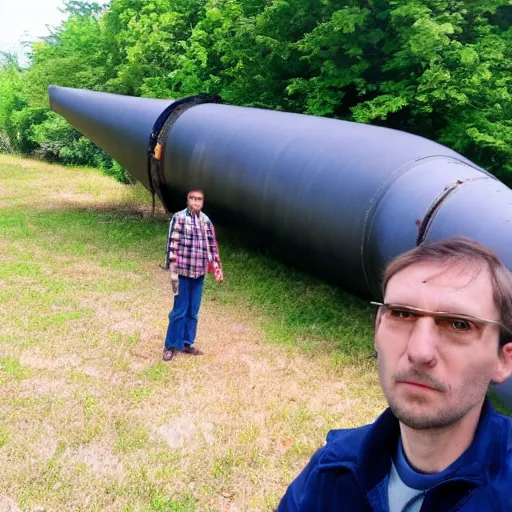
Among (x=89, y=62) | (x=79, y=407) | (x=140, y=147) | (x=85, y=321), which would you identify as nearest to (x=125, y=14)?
(x=89, y=62)

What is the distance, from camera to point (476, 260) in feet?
3.99

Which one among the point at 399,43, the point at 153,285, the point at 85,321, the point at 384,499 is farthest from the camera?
the point at 399,43

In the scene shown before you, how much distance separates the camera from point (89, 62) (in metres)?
21.9

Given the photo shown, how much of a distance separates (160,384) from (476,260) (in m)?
4.13

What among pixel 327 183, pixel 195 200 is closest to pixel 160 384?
pixel 195 200

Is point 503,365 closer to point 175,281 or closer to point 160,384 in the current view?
point 160,384

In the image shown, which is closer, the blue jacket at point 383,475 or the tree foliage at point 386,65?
the blue jacket at point 383,475

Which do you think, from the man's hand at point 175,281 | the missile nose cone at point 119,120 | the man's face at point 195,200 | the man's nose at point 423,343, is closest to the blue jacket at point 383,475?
the man's nose at point 423,343

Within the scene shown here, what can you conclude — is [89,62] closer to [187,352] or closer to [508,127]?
[508,127]

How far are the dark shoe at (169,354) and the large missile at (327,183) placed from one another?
1.82m

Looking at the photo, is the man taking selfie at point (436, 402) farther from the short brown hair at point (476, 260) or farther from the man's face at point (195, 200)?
the man's face at point (195, 200)

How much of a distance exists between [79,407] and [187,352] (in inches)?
52.3

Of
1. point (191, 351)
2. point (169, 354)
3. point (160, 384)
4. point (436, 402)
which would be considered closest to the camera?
point (436, 402)

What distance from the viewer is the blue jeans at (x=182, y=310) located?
5496mm
